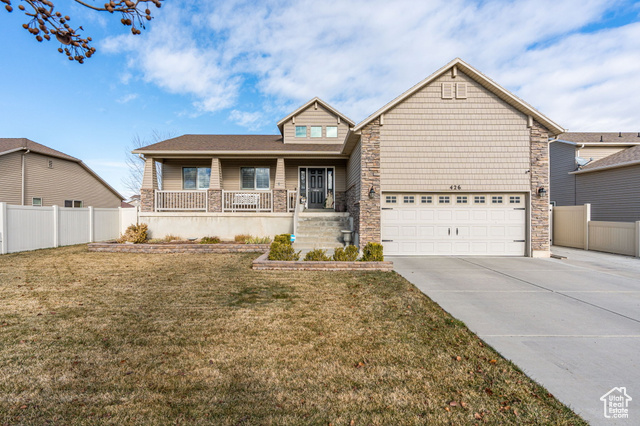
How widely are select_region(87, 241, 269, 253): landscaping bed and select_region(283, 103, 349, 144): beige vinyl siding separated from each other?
7.14m

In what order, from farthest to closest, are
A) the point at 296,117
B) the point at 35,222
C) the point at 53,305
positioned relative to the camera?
the point at 296,117 → the point at 35,222 → the point at 53,305

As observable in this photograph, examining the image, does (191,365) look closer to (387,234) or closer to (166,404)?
(166,404)

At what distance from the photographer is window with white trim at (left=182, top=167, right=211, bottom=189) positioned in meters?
14.6

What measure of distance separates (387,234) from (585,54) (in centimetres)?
1345

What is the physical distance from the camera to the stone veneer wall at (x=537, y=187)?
9859 millimetres

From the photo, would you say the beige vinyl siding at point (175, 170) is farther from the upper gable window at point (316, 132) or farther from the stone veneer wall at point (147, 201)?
the upper gable window at point (316, 132)

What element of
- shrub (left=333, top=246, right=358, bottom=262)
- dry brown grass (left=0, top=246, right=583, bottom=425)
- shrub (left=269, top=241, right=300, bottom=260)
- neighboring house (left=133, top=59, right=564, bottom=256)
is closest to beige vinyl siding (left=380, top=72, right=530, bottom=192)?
neighboring house (left=133, top=59, right=564, bottom=256)

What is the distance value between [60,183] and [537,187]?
26029 mm

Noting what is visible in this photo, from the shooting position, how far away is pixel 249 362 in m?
2.86

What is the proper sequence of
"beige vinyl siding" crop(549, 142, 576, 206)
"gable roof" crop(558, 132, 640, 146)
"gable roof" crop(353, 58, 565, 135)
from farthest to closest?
"gable roof" crop(558, 132, 640, 146), "beige vinyl siding" crop(549, 142, 576, 206), "gable roof" crop(353, 58, 565, 135)

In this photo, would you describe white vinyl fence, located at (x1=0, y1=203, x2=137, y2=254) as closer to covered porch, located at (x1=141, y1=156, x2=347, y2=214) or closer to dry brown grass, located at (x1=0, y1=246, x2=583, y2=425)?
covered porch, located at (x1=141, y1=156, x2=347, y2=214)

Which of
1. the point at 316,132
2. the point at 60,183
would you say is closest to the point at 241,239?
the point at 316,132

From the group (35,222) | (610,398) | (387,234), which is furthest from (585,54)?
(35,222)

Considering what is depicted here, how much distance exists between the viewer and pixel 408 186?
398 inches
